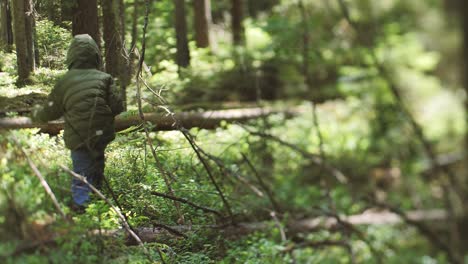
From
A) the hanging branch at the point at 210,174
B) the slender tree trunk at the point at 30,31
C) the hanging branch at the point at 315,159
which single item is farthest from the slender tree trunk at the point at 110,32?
the hanging branch at the point at 315,159

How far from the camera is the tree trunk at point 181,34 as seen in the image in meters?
9.07

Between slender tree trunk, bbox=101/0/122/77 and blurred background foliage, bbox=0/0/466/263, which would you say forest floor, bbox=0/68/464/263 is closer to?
blurred background foliage, bbox=0/0/466/263

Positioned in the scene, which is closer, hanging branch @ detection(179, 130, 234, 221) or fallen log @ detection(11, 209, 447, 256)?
fallen log @ detection(11, 209, 447, 256)

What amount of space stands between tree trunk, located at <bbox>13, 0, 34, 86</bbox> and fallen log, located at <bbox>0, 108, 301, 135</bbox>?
721 millimetres

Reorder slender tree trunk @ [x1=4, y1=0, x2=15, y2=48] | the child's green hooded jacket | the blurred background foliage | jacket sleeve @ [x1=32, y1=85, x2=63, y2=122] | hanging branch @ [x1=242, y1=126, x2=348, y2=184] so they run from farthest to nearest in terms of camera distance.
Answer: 1. slender tree trunk @ [x1=4, y1=0, x2=15, y2=48]
2. the child's green hooded jacket
3. jacket sleeve @ [x1=32, y1=85, x2=63, y2=122]
4. hanging branch @ [x1=242, y1=126, x2=348, y2=184]
5. the blurred background foliage

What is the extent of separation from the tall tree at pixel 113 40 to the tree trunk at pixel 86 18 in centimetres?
32

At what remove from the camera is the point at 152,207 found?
20.0 ft

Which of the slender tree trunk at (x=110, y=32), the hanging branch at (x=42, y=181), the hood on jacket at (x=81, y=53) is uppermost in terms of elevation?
the slender tree trunk at (x=110, y=32)

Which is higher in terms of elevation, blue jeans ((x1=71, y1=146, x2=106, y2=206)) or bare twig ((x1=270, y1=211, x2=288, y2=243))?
blue jeans ((x1=71, y1=146, x2=106, y2=206))

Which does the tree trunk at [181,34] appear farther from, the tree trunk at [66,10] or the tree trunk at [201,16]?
the tree trunk at [66,10]

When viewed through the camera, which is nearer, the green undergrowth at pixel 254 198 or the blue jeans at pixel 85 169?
the green undergrowth at pixel 254 198

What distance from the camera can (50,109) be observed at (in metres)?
5.04

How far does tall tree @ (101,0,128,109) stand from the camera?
7.43 metres

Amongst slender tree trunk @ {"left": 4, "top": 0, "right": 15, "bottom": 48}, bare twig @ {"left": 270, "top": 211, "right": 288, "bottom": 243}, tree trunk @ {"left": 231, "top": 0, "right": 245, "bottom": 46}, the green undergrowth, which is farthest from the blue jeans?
slender tree trunk @ {"left": 4, "top": 0, "right": 15, "bottom": 48}
